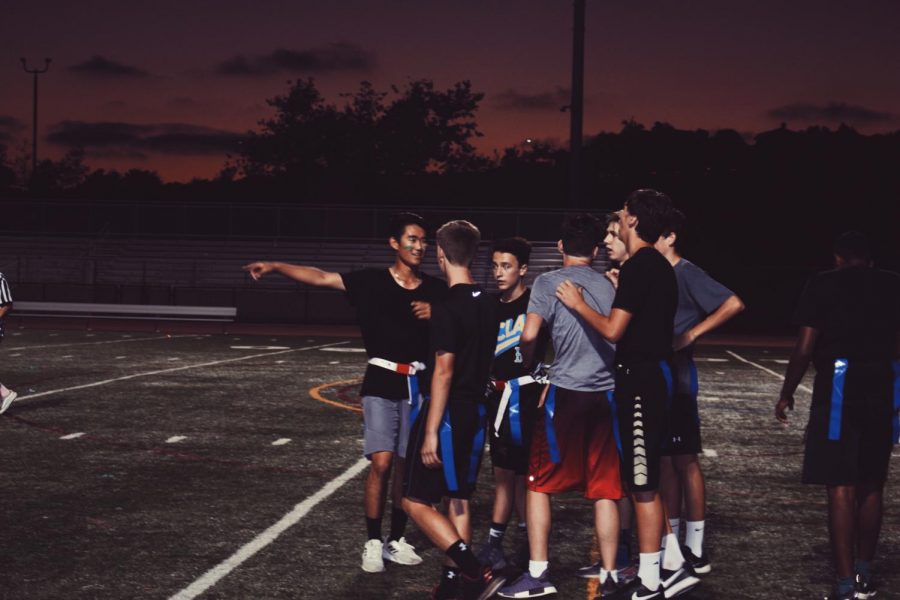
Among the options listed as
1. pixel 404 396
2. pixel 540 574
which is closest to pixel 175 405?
pixel 404 396

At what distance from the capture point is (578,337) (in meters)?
5.72

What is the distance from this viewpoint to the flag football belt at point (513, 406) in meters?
6.06

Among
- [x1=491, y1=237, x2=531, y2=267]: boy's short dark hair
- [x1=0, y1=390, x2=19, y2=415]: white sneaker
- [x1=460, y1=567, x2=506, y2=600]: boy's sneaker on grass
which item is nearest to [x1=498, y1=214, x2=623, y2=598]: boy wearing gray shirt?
[x1=460, y1=567, x2=506, y2=600]: boy's sneaker on grass

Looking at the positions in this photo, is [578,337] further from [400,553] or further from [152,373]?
[152,373]

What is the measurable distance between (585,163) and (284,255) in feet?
109

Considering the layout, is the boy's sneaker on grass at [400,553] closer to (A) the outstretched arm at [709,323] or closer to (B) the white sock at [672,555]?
(B) the white sock at [672,555]

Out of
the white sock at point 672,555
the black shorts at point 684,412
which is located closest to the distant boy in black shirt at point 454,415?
the white sock at point 672,555

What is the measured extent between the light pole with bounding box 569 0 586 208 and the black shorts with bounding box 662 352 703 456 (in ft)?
97.4

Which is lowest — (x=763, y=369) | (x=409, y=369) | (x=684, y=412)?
(x=763, y=369)

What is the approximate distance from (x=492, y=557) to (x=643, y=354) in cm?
154

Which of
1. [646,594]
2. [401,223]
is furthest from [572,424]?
[401,223]

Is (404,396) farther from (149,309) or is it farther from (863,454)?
(149,309)

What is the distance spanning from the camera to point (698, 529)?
6.29 meters

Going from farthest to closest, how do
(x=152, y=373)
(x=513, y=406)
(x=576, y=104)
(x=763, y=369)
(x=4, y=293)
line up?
(x=576, y=104), (x=763, y=369), (x=152, y=373), (x=4, y=293), (x=513, y=406)
